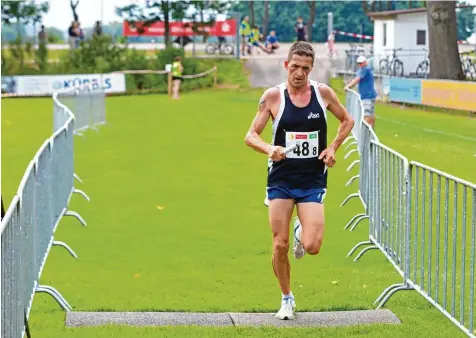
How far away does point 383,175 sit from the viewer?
1045 centimetres

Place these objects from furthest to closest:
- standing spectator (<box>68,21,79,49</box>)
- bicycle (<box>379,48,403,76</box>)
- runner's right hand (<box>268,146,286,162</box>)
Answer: standing spectator (<box>68,21,79,49</box>), bicycle (<box>379,48,403,76</box>), runner's right hand (<box>268,146,286,162</box>)

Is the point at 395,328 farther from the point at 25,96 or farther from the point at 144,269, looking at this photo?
the point at 25,96

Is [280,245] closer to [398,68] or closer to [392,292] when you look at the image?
[392,292]

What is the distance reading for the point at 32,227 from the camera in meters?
8.45

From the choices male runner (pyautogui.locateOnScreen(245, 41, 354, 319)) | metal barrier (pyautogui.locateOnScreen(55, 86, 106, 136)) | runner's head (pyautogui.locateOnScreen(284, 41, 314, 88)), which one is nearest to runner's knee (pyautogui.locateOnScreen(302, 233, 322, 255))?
male runner (pyautogui.locateOnScreen(245, 41, 354, 319))

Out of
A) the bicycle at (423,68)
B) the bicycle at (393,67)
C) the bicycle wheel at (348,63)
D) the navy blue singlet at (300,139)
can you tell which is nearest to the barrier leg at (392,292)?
the navy blue singlet at (300,139)

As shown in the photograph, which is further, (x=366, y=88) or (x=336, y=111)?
(x=366, y=88)

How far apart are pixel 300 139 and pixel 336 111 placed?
0.60 meters

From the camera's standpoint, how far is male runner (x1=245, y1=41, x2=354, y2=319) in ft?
27.1

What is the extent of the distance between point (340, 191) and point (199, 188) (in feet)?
6.99

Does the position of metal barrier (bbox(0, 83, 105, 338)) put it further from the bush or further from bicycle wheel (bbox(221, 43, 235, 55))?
bicycle wheel (bbox(221, 43, 235, 55))

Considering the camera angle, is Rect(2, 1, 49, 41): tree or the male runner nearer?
the male runner


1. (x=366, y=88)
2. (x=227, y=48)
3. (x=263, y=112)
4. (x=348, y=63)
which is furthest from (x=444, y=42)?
(x=263, y=112)

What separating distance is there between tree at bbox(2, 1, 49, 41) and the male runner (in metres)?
54.0
